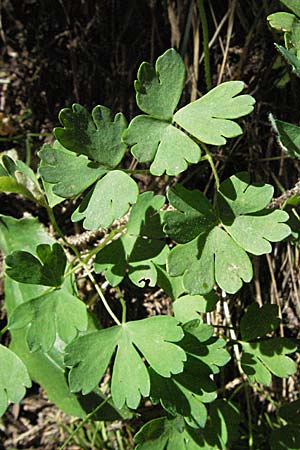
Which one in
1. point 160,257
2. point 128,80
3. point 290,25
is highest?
point 290,25

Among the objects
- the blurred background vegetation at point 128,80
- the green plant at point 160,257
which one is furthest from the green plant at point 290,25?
the blurred background vegetation at point 128,80

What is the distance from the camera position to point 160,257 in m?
1.30

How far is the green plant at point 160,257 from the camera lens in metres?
1.15

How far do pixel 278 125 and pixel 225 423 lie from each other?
0.73 metres

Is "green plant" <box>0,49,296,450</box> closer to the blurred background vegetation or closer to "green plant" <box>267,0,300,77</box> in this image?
"green plant" <box>267,0,300,77</box>

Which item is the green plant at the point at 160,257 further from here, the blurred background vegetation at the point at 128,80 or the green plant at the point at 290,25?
the blurred background vegetation at the point at 128,80

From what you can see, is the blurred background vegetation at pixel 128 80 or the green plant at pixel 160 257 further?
the blurred background vegetation at pixel 128 80

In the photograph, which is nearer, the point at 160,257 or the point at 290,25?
the point at 290,25

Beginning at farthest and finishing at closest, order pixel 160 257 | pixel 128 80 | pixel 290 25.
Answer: pixel 128 80 < pixel 160 257 < pixel 290 25

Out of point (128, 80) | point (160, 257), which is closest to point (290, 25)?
point (160, 257)

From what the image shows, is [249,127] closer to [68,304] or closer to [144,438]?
[68,304]

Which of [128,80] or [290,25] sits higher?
[290,25]

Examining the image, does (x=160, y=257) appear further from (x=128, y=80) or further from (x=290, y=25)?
(x=128, y=80)

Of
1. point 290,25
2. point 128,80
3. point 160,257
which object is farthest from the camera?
point 128,80
